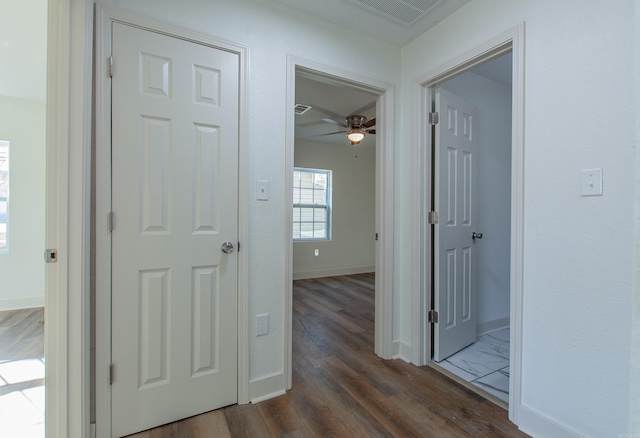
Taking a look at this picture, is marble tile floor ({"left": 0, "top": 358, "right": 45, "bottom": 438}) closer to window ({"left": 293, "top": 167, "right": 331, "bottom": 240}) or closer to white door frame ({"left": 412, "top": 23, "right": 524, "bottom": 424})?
white door frame ({"left": 412, "top": 23, "right": 524, "bottom": 424})

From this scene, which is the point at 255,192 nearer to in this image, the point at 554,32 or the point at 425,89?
the point at 425,89

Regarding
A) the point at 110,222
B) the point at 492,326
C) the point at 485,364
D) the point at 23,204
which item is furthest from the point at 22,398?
the point at 492,326

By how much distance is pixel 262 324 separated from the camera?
187 centimetres

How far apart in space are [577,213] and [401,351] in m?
1.57

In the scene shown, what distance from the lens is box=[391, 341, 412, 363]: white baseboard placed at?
2344mm

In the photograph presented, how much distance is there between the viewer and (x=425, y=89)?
2.27 metres

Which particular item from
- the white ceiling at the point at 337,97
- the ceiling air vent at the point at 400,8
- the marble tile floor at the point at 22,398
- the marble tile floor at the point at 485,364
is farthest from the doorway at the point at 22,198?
the marble tile floor at the point at 485,364

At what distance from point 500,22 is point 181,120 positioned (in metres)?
1.90

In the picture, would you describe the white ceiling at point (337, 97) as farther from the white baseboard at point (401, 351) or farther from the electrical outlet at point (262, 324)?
the white baseboard at point (401, 351)

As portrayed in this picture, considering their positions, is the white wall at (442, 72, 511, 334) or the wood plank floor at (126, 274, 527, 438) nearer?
the wood plank floor at (126, 274, 527, 438)

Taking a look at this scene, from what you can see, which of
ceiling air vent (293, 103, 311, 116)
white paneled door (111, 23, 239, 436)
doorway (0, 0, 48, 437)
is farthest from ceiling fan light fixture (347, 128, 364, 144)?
doorway (0, 0, 48, 437)

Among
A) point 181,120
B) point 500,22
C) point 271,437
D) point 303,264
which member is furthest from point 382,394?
point 303,264

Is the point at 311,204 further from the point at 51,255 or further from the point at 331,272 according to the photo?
the point at 51,255

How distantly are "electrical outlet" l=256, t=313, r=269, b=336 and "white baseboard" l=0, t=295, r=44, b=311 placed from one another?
11.5ft
